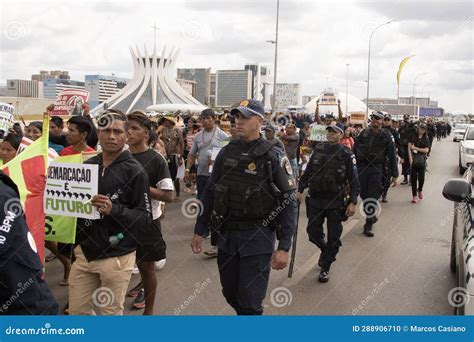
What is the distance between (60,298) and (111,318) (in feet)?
9.81

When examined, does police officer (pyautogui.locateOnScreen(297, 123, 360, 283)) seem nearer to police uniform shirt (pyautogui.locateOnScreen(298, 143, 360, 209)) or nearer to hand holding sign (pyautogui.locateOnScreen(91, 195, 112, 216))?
police uniform shirt (pyautogui.locateOnScreen(298, 143, 360, 209))

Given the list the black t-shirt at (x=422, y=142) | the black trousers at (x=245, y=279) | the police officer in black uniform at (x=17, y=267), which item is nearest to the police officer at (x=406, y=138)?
the black t-shirt at (x=422, y=142)

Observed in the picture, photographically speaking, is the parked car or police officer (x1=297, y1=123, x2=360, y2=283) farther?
police officer (x1=297, y1=123, x2=360, y2=283)

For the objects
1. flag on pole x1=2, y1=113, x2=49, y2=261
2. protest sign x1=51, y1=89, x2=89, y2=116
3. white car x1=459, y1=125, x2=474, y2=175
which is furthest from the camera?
white car x1=459, y1=125, x2=474, y2=175

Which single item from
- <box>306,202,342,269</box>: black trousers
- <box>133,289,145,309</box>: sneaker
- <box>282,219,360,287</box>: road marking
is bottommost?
<box>282,219,360,287</box>: road marking

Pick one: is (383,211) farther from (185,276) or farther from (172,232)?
(185,276)

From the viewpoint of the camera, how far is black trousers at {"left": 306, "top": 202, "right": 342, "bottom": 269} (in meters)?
5.85

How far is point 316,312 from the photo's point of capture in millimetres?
4938

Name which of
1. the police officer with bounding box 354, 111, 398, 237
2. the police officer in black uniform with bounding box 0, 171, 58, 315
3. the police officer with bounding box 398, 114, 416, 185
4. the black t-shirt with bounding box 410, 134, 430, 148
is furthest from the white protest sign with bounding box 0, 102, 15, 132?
the police officer with bounding box 398, 114, 416, 185

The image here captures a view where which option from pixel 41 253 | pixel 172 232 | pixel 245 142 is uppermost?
pixel 245 142

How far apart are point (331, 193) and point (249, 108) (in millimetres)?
2421

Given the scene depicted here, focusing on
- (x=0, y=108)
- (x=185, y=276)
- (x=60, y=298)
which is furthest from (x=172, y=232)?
(x=0, y=108)

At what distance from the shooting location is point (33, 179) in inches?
143

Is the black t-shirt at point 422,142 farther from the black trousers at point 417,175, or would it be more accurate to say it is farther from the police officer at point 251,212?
the police officer at point 251,212
